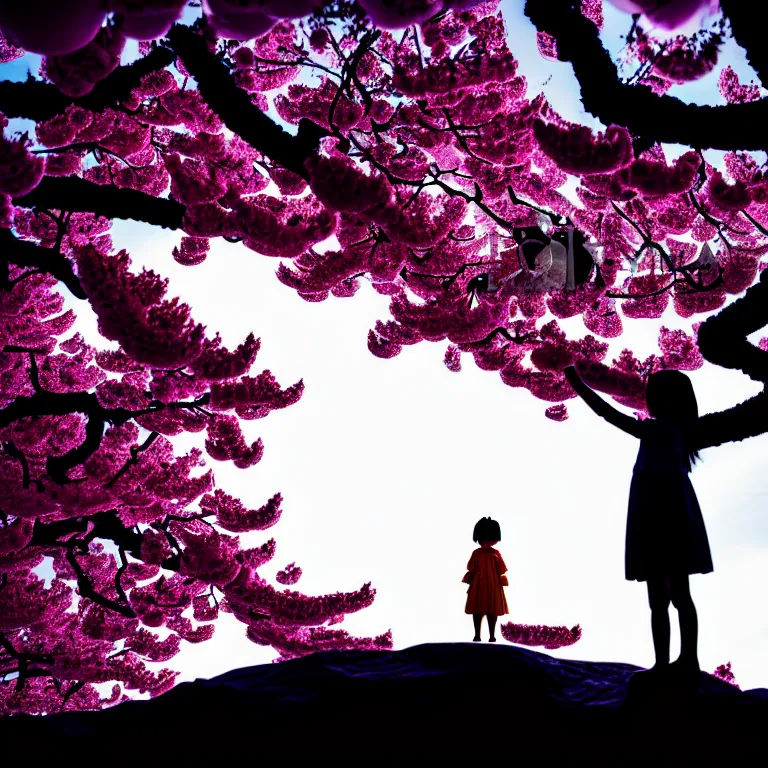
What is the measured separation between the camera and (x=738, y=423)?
6848mm

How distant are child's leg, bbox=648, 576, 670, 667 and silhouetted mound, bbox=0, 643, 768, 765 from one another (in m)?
0.27

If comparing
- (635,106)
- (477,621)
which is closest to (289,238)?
(635,106)

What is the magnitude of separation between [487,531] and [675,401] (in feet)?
15.8

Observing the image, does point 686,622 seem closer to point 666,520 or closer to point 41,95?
point 666,520

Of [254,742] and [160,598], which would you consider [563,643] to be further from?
[254,742]

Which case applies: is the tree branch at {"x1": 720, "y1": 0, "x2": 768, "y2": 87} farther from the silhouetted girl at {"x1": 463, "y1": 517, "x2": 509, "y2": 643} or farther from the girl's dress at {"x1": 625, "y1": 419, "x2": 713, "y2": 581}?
the silhouetted girl at {"x1": 463, "y1": 517, "x2": 509, "y2": 643}

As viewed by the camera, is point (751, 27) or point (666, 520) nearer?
point (666, 520)

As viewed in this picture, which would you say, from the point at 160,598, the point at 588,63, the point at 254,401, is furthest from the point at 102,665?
the point at 588,63

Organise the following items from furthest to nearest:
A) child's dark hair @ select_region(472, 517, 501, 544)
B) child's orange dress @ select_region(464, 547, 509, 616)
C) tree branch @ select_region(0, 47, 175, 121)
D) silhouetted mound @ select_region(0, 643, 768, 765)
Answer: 1. child's dark hair @ select_region(472, 517, 501, 544)
2. child's orange dress @ select_region(464, 547, 509, 616)
3. tree branch @ select_region(0, 47, 175, 121)
4. silhouetted mound @ select_region(0, 643, 768, 765)

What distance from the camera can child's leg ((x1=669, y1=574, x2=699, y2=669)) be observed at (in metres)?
4.22

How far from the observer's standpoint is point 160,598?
13.5 metres

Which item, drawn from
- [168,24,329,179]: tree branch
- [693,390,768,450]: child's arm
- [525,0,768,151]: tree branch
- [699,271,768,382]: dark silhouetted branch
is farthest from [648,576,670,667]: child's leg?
[168,24,329,179]: tree branch

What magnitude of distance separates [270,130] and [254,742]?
185 inches

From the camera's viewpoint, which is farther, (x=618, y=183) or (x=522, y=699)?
(x=618, y=183)
